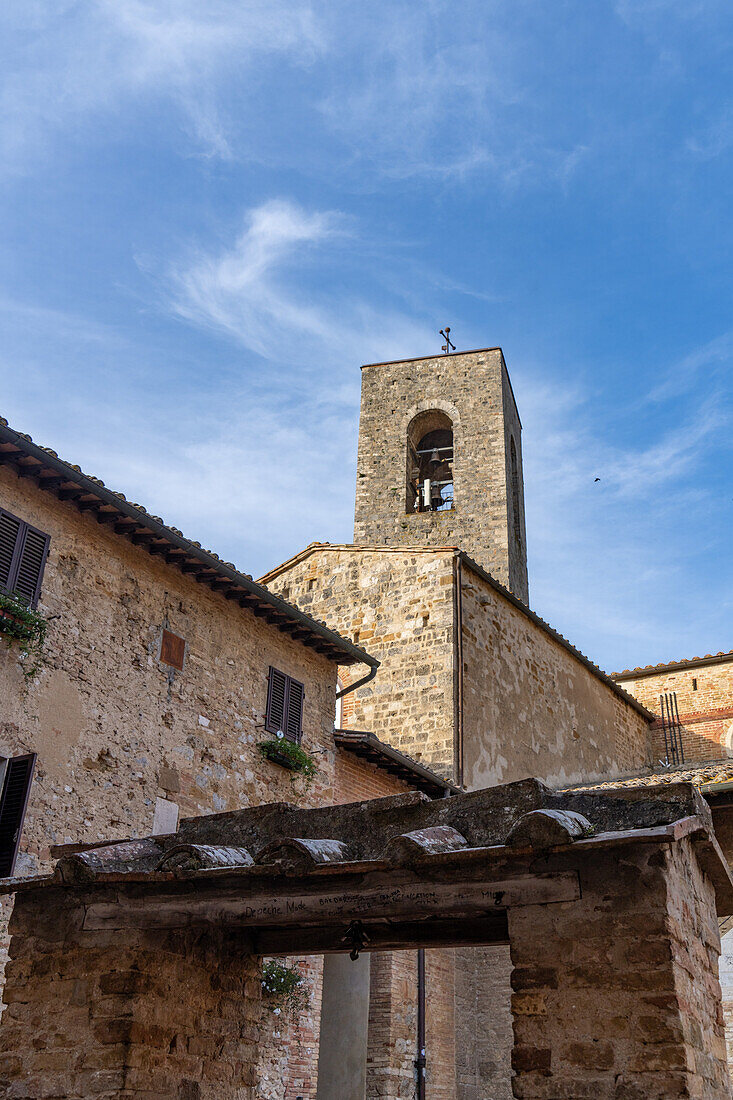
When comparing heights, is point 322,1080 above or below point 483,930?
below

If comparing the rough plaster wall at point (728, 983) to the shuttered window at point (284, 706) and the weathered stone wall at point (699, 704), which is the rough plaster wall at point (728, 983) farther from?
the weathered stone wall at point (699, 704)

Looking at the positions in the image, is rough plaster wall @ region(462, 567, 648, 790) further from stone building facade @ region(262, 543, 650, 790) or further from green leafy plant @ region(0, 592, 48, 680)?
green leafy plant @ region(0, 592, 48, 680)

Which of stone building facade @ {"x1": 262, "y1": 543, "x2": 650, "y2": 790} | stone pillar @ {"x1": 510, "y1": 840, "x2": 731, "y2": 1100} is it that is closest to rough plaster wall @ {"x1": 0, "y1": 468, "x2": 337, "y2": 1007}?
stone building facade @ {"x1": 262, "y1": 543, "x2": 650, "y2": 790}

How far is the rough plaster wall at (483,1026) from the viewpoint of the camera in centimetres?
1295

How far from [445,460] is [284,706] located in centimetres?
1403

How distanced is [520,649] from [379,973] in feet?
21.0

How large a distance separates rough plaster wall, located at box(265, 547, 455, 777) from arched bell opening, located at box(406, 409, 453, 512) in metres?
6.23

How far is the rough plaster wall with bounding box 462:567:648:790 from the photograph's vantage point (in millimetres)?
15336

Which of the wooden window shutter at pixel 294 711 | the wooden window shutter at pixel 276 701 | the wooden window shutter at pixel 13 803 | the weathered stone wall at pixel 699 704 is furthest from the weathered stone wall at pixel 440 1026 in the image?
the weathered stone wall at pixel 699 704

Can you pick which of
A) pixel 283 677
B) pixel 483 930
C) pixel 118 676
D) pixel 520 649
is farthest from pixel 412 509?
pixel 483 930

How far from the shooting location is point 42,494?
30.7 ft

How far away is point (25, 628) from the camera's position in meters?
8.63

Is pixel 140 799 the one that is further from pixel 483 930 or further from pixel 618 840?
pixel 618 840

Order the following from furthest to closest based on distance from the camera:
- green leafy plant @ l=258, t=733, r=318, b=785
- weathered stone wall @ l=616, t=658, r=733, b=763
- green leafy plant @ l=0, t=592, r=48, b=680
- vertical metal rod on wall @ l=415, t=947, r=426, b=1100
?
1. weathered stone wall @ l=616, t=658, r=733, b=763
2. vertical metal rod on wall @ l=415, t=947, r=426, b=1100
3. green leafy plant @ l=258, t=733, r=318, b=785
4. green leafy plant @ l=0, t=592, r=48, b=680
